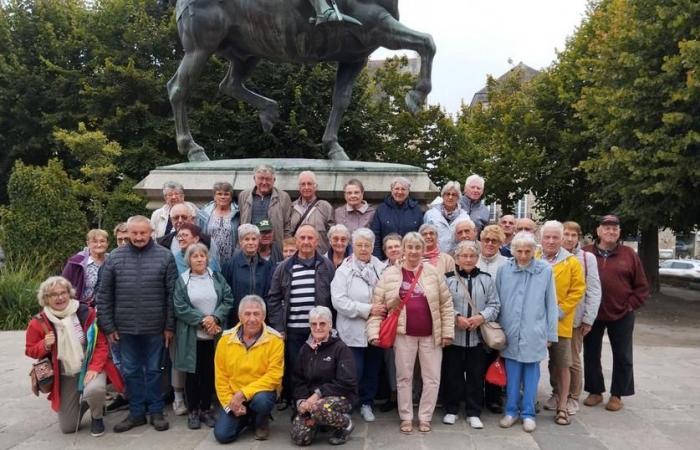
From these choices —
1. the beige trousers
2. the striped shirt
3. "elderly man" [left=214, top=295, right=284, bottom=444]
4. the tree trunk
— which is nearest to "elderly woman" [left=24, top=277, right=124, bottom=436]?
"elderly man" [left=214, top=295, right=284, bottom=444]

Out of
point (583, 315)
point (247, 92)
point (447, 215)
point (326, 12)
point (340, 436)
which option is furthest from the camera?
point (247, 92)

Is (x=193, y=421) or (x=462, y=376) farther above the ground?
(x=462, y=376)

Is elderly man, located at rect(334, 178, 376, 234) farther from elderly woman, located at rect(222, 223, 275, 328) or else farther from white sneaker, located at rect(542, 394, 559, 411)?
white sneaker, located at rect(542, 394, 559, 411)

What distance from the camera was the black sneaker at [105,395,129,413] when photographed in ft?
Result: 17.3

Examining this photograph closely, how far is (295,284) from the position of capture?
4.87 metres

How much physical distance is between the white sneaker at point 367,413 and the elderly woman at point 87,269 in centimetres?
255

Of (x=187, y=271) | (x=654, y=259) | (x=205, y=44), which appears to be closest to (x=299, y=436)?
(x=187, y=271)

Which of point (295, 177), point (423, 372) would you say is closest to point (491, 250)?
point (423, 372)

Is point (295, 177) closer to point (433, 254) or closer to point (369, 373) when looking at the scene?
point (433, 254)

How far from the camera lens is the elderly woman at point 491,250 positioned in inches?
203

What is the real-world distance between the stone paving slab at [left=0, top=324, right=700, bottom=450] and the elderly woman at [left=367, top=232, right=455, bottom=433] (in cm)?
27

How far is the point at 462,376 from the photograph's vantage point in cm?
508

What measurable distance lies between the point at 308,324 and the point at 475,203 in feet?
8.06

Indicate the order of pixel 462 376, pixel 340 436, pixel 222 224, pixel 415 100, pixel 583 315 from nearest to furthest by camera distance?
pixel 340 436 < pixel 462 376 < pixel 583 315 < pixel 222 224 < pixel 415 100
